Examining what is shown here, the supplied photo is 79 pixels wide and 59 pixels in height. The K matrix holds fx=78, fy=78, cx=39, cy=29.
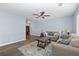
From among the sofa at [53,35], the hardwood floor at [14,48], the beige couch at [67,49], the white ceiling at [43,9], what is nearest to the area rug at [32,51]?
the hardwood floor at [14,48]

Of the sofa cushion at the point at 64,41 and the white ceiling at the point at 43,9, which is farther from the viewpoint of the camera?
the sofa cushion at the point at 64,41

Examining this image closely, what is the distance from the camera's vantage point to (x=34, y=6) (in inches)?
69.1

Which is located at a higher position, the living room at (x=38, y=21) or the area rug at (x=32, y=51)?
the living room at (x=38, y=21)

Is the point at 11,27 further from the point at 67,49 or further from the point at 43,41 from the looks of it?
the point at 67,49

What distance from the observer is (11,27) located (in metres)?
2.34

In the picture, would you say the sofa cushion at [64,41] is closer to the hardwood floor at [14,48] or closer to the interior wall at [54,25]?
the interior wall at [54,25]

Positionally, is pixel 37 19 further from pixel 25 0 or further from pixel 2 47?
pixel 2 47

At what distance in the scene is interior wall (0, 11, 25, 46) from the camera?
2.17 metres

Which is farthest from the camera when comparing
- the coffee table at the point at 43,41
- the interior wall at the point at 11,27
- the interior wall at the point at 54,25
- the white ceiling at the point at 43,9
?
the coffee table at the point at 43,41

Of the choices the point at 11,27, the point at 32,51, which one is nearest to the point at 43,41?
the point at 32,51

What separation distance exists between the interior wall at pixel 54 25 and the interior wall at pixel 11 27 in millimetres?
363

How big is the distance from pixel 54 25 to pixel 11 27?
126cm

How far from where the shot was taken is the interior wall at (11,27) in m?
2.17

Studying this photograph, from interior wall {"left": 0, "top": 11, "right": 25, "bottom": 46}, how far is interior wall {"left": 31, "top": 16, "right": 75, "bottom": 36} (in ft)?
1.19
